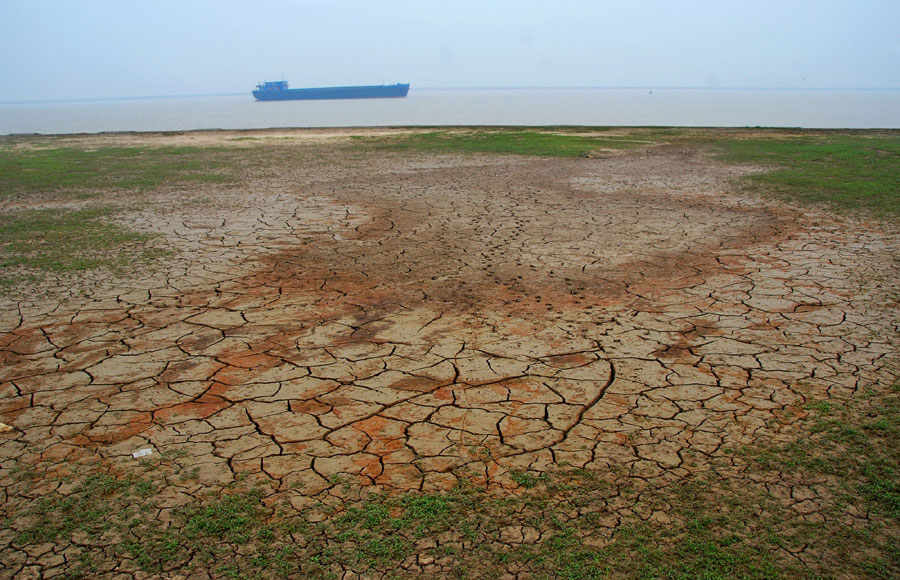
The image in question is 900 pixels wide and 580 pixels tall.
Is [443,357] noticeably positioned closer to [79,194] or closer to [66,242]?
[66,242]

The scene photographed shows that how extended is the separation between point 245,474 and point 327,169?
33.4 ft

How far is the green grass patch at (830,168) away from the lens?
862 cm

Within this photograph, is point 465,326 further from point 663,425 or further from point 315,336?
point 663,425

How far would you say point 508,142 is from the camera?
17.2 metres

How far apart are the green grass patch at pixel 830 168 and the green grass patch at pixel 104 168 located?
9556 millimetres

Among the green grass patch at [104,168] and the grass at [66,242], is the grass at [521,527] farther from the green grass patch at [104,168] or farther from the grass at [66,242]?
the green grass patch at [104,168]

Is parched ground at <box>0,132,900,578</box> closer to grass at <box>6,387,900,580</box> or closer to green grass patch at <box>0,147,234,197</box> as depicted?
grass at <box>6,387,900,580</box>

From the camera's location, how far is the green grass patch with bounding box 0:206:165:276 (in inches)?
234

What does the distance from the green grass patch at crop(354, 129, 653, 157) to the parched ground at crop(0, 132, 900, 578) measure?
797 centimetres

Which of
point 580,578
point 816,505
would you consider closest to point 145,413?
point 580,578

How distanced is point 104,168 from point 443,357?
38.9ft

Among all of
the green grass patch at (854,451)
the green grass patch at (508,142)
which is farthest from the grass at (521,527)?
the green grass patch at (508,142)

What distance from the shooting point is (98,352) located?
399 centimetres

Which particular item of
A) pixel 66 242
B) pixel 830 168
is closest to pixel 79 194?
pixel 66 242
